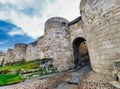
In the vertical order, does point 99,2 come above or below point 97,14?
above

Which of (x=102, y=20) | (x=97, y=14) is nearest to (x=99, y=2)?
(x=97, y=14)

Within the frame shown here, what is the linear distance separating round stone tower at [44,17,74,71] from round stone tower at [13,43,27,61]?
36.4 ft

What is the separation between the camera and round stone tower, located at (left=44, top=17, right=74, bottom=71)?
370 inches

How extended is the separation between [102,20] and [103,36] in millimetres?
925

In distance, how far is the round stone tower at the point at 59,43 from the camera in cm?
939

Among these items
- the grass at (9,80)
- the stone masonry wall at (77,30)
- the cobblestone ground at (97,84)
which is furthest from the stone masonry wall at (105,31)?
the grass at (9,80)

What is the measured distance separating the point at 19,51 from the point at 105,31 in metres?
18.5

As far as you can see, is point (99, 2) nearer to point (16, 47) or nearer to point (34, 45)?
point (34, 45)

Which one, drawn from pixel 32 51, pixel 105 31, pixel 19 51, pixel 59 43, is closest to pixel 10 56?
pixel 19 51

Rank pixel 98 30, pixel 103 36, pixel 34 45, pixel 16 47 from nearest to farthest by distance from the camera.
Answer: pixel 103 36 < pixel 98 30 < pixel 34 45 < pixel 16 47

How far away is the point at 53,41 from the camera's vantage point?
991 centimetres

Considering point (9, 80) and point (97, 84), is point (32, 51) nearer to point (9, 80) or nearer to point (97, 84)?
point (9, 80)

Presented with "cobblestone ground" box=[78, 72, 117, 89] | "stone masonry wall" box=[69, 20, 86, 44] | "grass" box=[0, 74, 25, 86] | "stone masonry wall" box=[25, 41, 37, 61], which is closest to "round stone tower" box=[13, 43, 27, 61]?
"stone masonry wall" box=[25, 41, 37, 61]

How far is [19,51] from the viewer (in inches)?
760
